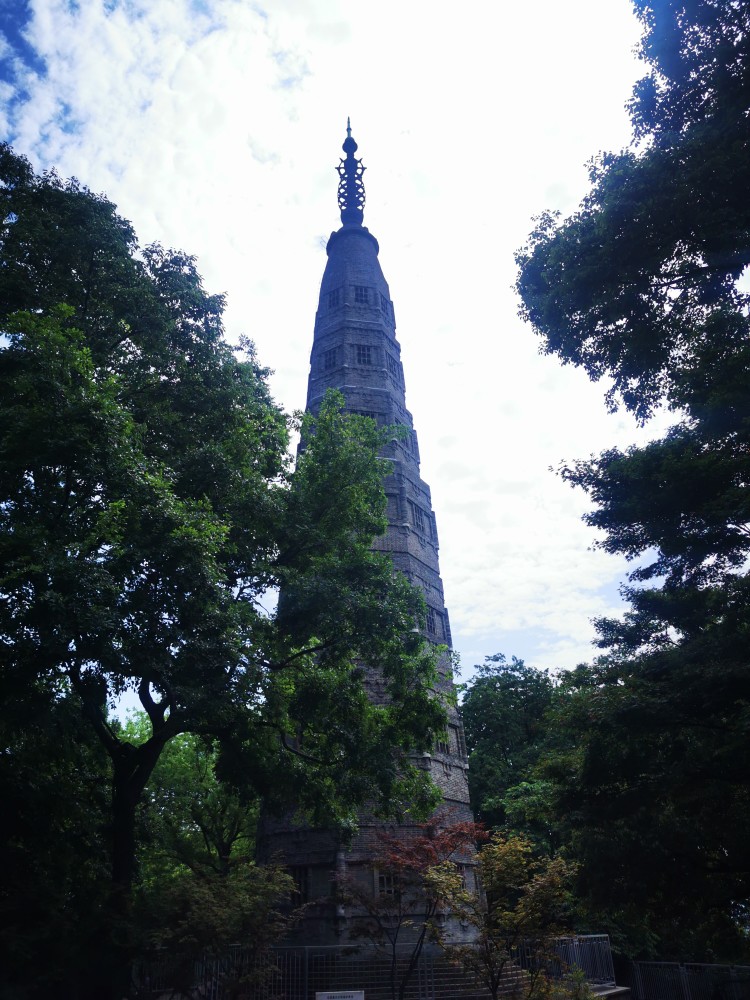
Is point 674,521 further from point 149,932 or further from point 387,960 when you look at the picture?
point 387,960

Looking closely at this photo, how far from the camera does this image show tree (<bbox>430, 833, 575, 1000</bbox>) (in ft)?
47.4

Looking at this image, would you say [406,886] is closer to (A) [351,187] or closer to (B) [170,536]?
(B) [170,536]

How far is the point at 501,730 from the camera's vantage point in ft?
126

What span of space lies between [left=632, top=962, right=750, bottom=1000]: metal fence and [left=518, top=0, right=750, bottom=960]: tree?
2813mm

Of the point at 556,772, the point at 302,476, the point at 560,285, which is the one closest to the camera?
the point at 560,285

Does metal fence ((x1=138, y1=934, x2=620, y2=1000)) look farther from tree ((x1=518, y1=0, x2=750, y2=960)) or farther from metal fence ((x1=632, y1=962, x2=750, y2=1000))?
tree ((x1=518, y1=0, x2=750, y2=960))

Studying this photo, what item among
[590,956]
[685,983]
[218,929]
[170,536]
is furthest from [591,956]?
[170,536]

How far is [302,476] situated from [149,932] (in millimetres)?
9433

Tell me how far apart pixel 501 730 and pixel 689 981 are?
1972 centimetres

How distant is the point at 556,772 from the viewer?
622 inches

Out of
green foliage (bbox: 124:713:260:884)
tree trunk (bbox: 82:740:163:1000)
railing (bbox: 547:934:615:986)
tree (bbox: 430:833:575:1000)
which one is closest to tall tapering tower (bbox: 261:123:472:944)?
tree (bbox: 430:833:575:1000)

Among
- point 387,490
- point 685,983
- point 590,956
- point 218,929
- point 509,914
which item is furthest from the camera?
point 387,490

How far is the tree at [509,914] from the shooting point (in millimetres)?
Result: 14453

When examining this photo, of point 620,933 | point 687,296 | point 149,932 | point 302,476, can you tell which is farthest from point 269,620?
point 620,933
